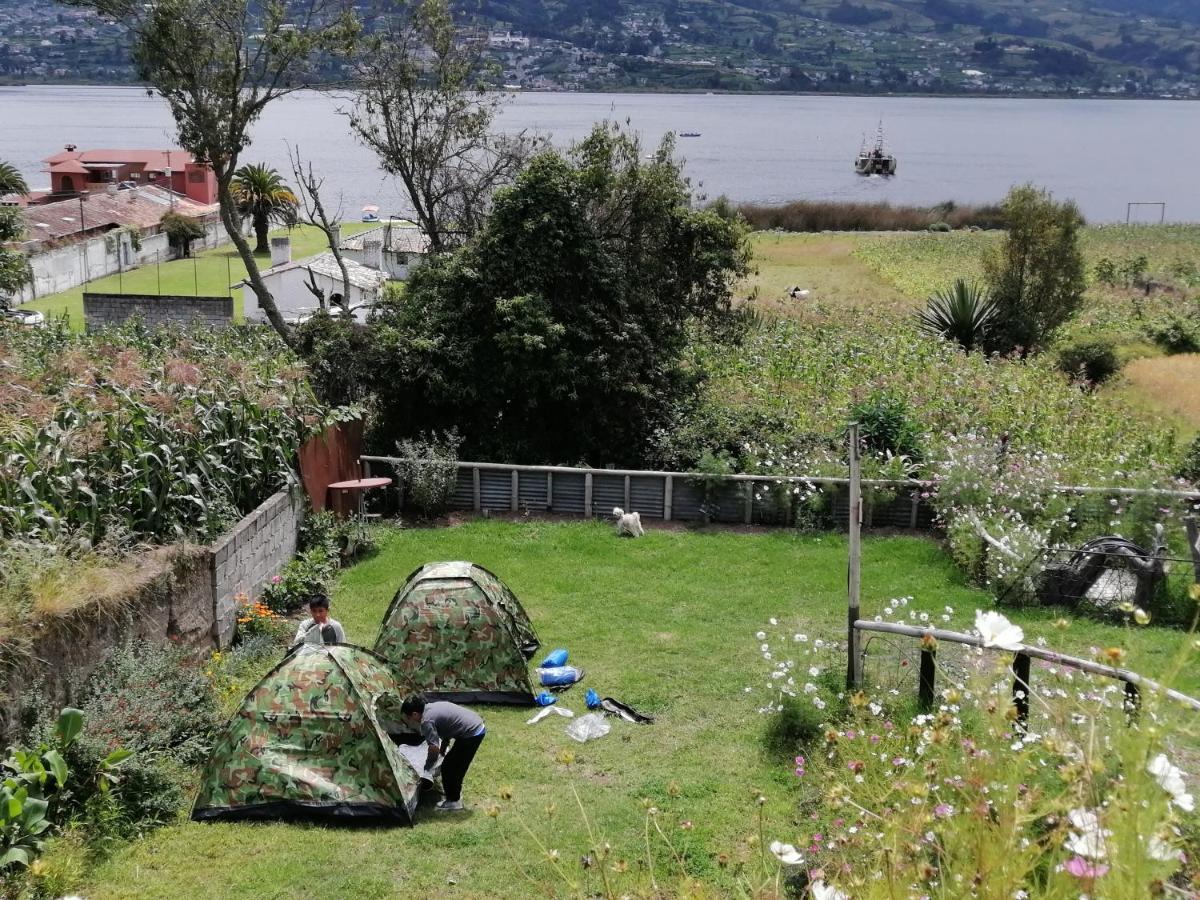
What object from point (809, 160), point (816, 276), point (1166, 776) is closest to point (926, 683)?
point (1166, 776)

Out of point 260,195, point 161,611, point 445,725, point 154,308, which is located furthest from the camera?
point 260,195

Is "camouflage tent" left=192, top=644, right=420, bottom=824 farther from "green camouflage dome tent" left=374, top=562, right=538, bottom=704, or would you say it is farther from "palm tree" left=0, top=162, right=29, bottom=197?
"palm tree" left=0, top=162, right=29, bottom=197

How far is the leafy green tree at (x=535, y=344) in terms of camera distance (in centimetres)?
1836

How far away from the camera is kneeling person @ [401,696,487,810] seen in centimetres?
902

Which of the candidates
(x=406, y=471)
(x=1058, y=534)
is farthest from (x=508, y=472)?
(x=1058, y=534)

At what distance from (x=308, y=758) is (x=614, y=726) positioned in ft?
9.73

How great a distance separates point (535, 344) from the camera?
17.9 meters

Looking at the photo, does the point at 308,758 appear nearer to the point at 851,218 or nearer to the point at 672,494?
the point at 672,494

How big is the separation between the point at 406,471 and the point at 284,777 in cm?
866

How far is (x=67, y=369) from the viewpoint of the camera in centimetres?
1478

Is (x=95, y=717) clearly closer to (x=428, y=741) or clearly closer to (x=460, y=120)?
(x=428, y=741)

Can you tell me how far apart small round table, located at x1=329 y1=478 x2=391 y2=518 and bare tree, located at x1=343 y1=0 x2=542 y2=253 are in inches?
421

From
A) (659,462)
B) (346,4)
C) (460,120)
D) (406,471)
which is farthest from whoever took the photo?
(460,120)

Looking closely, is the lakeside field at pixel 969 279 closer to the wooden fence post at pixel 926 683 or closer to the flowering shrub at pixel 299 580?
the wooden fence post at pixel 926 683
